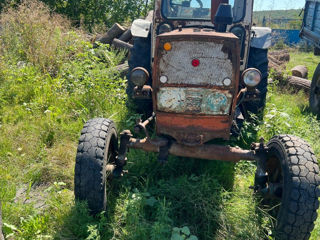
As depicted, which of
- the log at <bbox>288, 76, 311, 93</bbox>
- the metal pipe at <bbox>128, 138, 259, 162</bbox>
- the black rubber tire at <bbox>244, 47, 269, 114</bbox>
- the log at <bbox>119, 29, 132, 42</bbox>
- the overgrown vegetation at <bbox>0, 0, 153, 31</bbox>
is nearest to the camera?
the metal pipe at <bbox>128, 138, 259, 162</bbox>

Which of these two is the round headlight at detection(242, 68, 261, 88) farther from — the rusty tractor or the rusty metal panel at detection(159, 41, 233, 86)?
the rusty metal panel at detection(159, 41, 233, 86)

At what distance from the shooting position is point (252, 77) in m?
2.91

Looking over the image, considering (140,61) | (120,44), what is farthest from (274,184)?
(120,44)

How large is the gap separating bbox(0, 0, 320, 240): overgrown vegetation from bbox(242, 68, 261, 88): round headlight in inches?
41.6

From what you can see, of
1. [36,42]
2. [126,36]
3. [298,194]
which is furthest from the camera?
[126,36]

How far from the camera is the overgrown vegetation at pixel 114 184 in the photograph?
9.18 ft

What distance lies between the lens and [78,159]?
279 centimetres

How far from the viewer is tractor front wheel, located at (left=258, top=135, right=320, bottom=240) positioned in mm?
2537

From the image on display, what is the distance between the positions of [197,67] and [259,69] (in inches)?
80.2

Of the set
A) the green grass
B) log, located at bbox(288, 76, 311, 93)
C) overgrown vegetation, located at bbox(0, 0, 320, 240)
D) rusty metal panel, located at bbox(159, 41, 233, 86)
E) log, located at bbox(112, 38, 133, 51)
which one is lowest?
the green grass

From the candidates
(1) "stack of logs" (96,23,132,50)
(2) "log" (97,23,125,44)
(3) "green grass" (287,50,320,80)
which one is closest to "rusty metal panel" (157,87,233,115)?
(1) "stack of logs" (96,23,132,50)

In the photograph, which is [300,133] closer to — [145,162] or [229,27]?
[229,27]

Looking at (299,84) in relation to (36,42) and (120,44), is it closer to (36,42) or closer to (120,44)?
(120,44)

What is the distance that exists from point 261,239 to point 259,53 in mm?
2687
